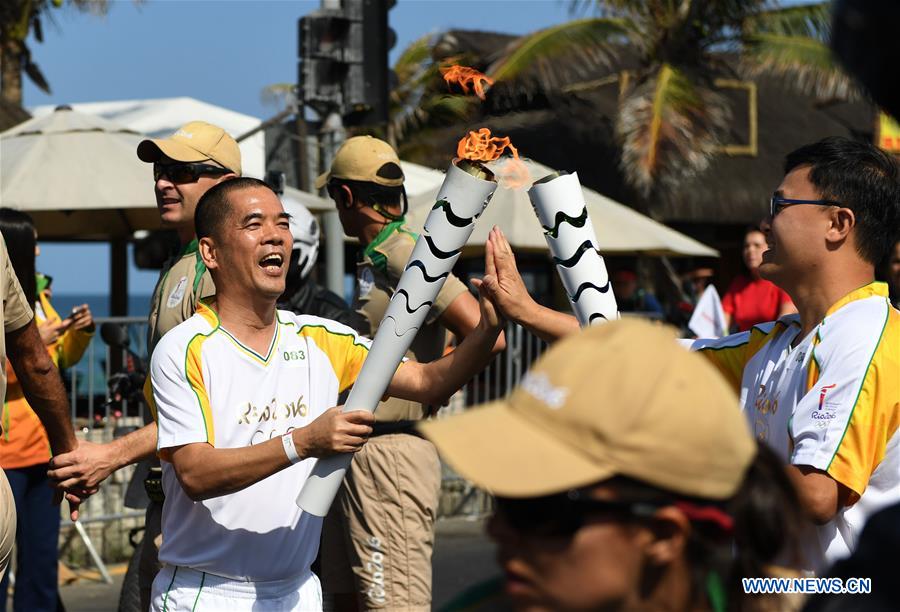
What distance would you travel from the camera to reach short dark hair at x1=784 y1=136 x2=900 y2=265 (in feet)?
10.2

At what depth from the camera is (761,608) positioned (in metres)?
1.86

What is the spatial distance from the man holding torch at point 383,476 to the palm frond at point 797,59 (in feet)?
50.4

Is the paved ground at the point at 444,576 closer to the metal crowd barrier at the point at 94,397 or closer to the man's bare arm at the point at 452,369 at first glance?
the metal crowd barrier at the point at 94,397

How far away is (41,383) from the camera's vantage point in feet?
13.2

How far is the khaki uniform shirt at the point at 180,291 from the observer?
4105 mm

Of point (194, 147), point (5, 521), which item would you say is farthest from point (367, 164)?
point (5, 521)

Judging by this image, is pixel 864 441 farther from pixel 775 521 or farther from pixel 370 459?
pixel 370 459

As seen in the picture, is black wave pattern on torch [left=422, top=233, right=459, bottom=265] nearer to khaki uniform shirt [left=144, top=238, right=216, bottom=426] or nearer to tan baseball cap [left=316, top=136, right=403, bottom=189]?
khaki uniform shirt [left=144, top=238, right=216, bottom=426]

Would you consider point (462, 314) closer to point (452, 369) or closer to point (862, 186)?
point (452, 369)

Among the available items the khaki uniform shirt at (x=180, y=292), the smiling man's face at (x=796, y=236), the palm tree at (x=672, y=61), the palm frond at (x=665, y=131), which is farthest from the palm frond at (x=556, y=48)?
the smiling man's face at (x=796, y=236)

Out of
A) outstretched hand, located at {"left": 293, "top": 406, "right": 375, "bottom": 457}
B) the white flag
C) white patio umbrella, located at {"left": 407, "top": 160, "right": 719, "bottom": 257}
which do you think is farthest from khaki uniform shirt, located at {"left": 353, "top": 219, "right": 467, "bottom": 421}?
white patio umbrella, located at {"left": 407, "top": 160, "right": 719, "bottom": 257}

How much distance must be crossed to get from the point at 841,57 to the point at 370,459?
344 centimetres

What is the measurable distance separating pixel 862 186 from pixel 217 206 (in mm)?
1719

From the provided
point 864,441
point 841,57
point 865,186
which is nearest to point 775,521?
point 841,57
